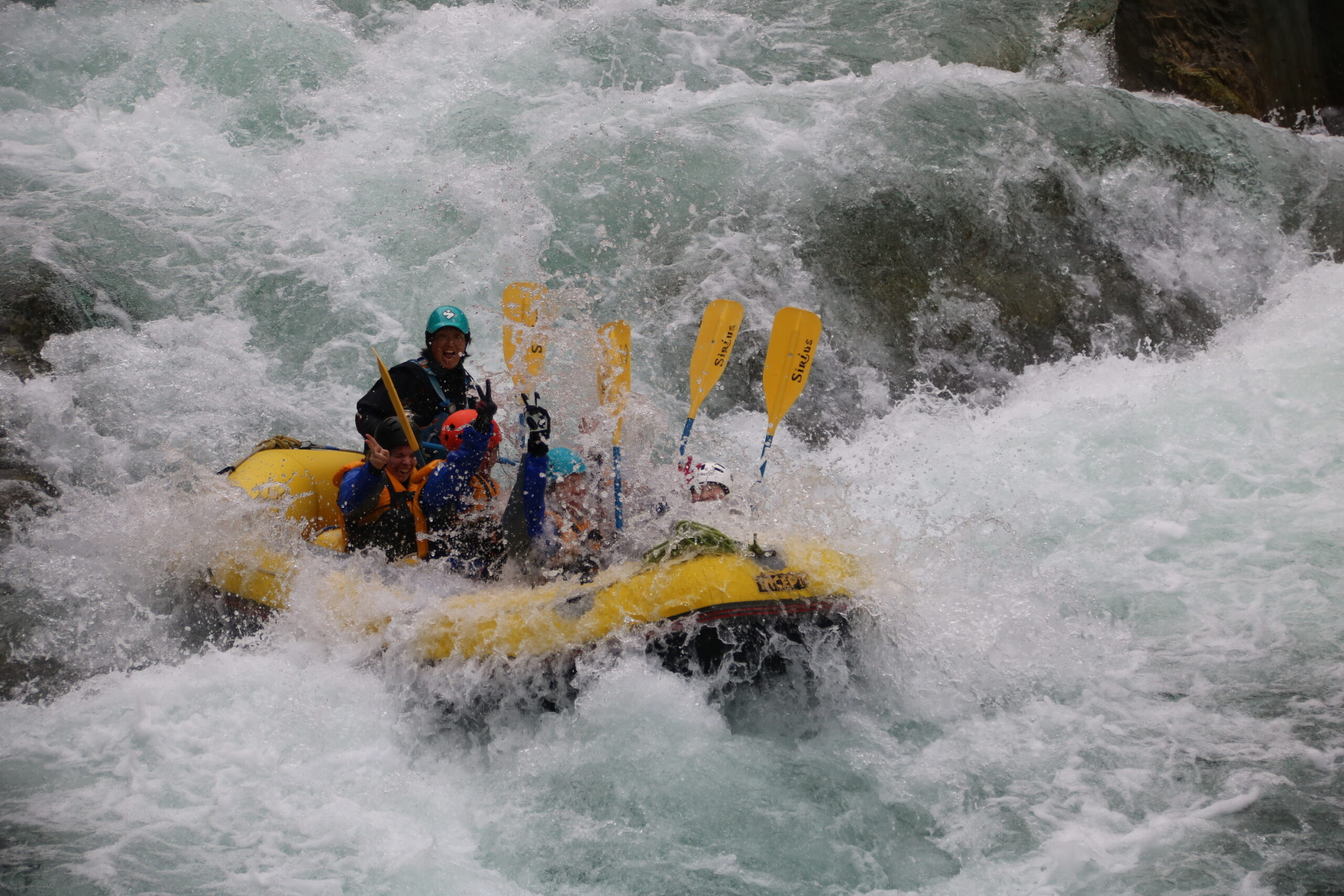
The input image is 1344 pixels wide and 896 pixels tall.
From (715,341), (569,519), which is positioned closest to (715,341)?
(715,341)

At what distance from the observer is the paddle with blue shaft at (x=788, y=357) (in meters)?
4.94

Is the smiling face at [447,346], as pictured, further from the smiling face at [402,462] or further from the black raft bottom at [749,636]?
the black raft bottom at [749,636]

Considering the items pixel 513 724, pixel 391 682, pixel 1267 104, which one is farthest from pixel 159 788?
pixel 1267 104

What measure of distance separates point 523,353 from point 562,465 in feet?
3.83

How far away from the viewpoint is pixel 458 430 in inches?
174

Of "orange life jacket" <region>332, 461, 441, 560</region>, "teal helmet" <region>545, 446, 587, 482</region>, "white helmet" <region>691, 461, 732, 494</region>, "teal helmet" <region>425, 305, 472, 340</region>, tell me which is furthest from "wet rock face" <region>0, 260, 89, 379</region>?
"white helmet" <region>691, 461, 732, 494</region>

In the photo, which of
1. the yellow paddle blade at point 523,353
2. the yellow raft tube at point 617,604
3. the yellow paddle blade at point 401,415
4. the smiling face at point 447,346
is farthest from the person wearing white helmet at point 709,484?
the smiling face at point 447,346

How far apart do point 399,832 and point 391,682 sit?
26.5 inches

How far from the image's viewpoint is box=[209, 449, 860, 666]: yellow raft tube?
156 inches

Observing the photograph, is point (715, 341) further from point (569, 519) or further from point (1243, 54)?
point (1243, 54)

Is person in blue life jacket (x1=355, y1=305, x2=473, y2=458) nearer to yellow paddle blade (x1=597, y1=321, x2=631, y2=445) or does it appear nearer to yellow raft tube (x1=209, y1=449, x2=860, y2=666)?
yellow paddle blade (x1=597, y1=321, x2=631, y2=445)

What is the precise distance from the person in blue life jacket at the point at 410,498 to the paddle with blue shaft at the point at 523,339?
679 millimetres

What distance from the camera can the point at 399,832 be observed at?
3596mm

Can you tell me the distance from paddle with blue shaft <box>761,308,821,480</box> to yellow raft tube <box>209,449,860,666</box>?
0.91 meters
